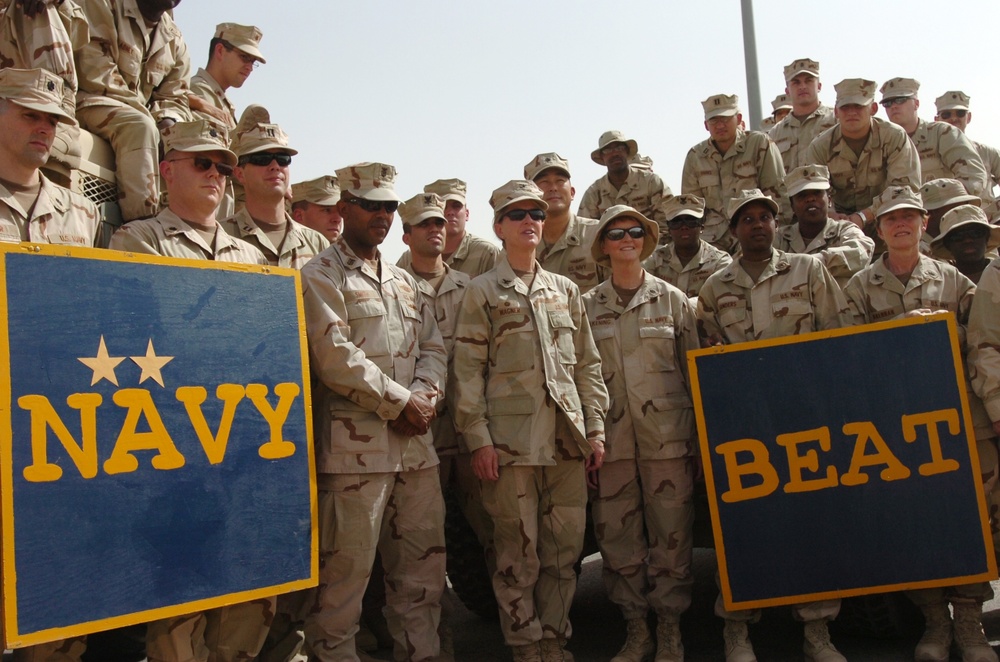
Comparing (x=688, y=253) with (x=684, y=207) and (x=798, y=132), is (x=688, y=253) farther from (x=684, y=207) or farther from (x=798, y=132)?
(x=798, y=132)

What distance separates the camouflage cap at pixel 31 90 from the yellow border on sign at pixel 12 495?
82cm

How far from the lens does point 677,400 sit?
5156mm

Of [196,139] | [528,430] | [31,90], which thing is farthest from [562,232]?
[31,90]

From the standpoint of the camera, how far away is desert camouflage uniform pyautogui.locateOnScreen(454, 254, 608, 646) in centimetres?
481

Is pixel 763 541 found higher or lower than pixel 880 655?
higher

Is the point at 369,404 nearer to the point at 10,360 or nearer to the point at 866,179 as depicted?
the point at 10,360

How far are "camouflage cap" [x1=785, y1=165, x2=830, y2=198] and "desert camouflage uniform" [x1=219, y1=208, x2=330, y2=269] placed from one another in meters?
3.10

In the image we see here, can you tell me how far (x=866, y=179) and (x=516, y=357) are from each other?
173 inches

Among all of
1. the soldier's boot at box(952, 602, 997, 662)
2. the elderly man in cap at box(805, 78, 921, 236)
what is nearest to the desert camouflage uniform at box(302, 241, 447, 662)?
the soldier's boot at box(952, 602, 997, 662)

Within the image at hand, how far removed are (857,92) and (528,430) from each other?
187 inches

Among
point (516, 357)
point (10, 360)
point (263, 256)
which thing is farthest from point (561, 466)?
point (10, 360)

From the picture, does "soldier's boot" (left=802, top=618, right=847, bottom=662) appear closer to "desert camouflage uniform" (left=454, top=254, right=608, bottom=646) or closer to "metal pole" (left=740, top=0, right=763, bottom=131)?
"desert camouflage uniform" (left=454, top=254, right=608, bottom=646)

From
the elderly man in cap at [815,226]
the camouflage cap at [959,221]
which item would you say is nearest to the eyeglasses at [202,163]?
the elderly man in cap at [815,226]

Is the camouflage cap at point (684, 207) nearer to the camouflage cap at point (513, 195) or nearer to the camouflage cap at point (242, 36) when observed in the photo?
the camouflage cap at point (513, 195)
